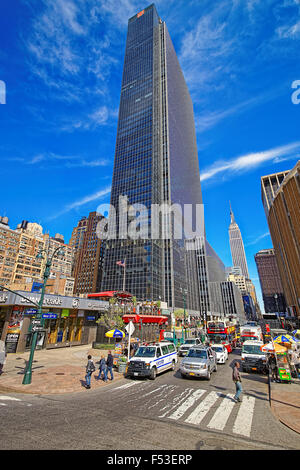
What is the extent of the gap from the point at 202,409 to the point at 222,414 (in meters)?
0.86

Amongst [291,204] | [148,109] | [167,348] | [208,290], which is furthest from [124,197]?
[167,348]

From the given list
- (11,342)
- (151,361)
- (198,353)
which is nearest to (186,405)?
(151,361)

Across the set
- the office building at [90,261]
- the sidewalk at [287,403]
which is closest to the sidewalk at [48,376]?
the sidewalk at [287,403]

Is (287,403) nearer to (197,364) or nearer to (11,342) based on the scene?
(197,364)

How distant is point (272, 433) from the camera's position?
24.0 ft

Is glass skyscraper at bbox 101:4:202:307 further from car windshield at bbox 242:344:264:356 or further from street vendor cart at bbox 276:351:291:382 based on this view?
street vendor cart at bbox 276:351:291:382

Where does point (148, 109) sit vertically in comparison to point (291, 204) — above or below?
above

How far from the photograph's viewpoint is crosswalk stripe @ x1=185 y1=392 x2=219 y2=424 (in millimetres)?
8070

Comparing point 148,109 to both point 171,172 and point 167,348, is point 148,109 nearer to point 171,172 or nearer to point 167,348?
point 171,172

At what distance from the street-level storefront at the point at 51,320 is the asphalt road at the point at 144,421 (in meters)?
Answer: 6.08

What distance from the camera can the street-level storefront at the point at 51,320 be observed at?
2269 centimetres

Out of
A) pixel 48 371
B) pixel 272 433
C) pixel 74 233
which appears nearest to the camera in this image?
pixel 272 433

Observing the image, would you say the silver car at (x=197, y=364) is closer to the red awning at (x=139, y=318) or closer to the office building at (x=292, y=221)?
the red awning at (x=139, y=318)

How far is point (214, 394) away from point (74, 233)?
15725 cm
